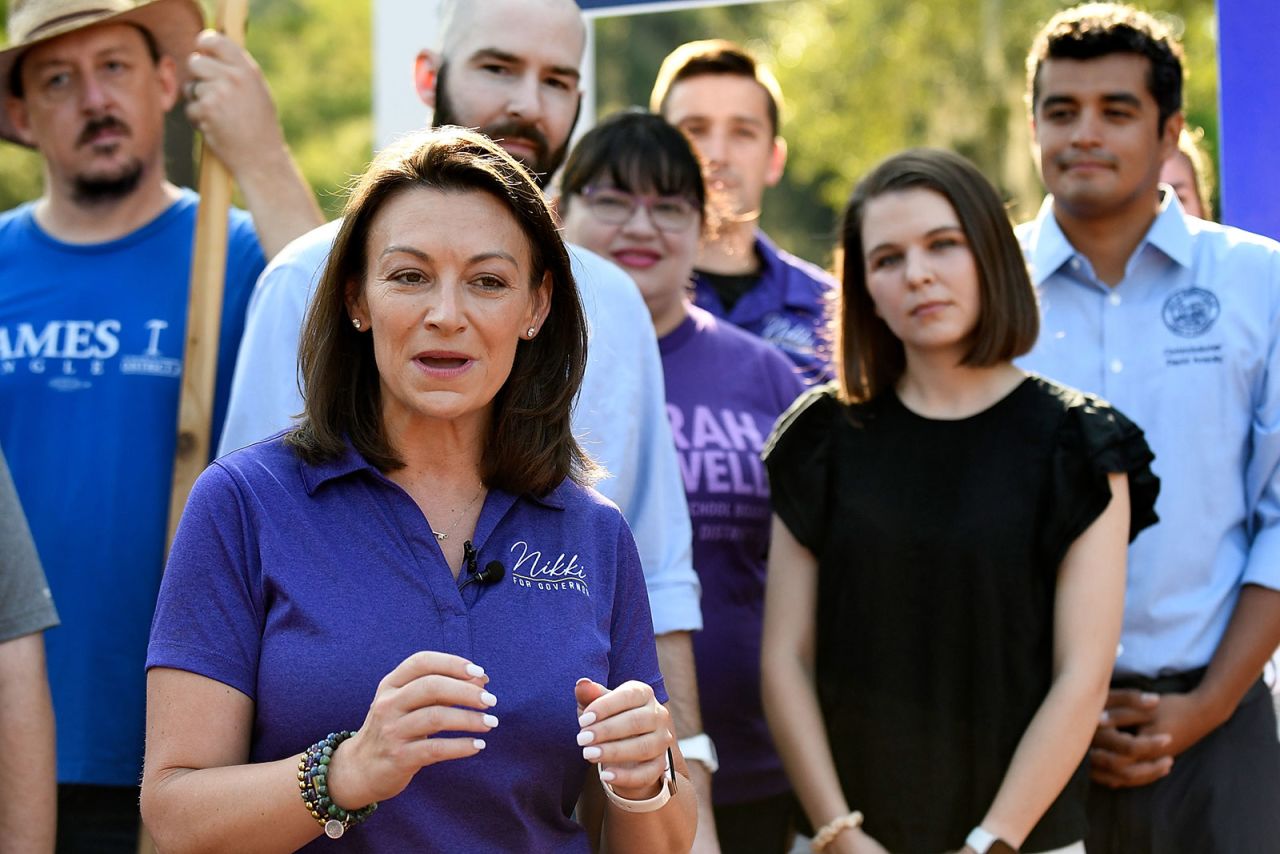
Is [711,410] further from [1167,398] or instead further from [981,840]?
[981,840]

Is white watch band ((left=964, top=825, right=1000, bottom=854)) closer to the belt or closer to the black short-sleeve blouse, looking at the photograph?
the black short-sleeve blouse

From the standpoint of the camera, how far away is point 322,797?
2062 mm

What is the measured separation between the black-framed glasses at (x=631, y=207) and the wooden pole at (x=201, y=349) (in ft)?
3.17

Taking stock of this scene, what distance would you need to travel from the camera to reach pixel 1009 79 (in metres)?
17.4

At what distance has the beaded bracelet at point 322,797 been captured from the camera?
206cm

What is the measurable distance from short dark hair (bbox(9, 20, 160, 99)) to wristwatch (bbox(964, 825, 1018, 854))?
2663 mm

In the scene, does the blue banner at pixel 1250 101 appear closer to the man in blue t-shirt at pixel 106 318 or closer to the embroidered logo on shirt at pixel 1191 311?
the embroidered logo on shirt at pixel 1191 311

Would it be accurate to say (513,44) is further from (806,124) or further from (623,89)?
(623,89)

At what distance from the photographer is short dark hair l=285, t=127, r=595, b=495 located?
2.44m

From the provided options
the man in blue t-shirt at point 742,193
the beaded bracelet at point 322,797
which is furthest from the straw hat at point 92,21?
the beaded bracelet at point 322,797

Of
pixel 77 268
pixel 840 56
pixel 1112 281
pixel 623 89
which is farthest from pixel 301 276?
pixel 623 89

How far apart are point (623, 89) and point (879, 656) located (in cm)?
2923

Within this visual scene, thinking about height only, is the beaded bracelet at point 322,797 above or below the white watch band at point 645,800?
above

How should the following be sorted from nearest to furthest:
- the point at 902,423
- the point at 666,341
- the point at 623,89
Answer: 1. the point at 902,423
2. the point at 666,341
3. the point at 623,89
